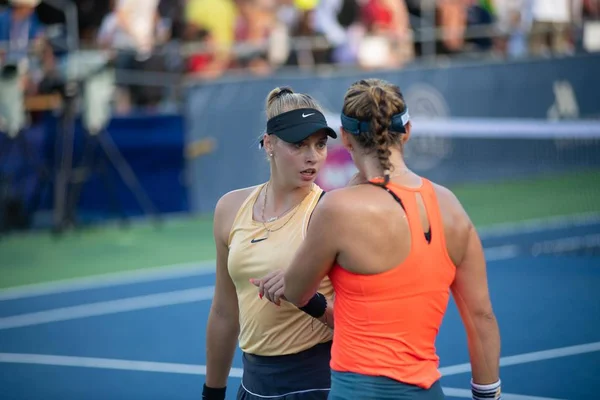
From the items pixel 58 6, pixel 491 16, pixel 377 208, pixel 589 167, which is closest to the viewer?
pixel 377 208

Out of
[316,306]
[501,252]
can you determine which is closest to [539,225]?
[501,252]

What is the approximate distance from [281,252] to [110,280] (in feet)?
25.6

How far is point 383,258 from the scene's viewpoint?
366 centimetres

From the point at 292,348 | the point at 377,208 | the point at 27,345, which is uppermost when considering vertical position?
the point at 377,208

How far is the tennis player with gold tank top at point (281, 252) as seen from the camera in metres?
4.59

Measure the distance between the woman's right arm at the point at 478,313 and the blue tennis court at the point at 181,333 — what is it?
11.0 ft

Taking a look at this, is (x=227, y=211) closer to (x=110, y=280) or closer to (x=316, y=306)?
(x=316, y=306)

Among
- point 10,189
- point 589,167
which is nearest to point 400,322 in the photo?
point 10,189

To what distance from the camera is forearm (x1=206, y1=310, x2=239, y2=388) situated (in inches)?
196

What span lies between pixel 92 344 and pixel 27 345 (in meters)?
0.59

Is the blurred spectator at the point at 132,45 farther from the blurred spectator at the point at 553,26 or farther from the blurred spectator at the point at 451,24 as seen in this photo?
the blurred spectator at the point at 553,26

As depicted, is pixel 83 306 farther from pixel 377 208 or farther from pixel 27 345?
pixel 377 208

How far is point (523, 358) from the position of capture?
8.12 m

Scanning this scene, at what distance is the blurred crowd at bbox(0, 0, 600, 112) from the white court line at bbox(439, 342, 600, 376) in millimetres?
9035
